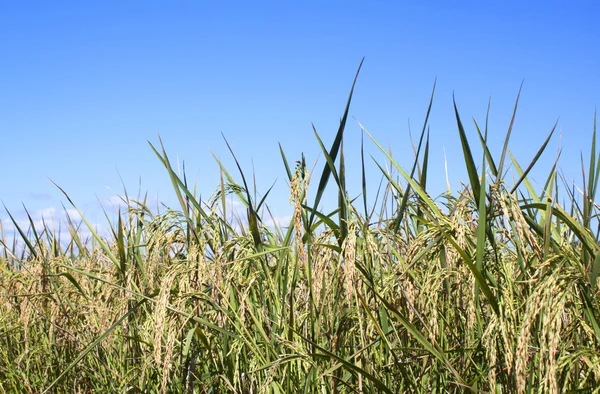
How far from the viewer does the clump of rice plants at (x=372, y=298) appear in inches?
A: 75.2

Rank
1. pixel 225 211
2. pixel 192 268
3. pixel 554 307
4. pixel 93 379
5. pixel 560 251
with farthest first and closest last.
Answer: pixel 93 379 → pixel 225 211 → pixel 192 268 → pixel 560 251 → pixel 554 307

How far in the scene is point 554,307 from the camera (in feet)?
5.57

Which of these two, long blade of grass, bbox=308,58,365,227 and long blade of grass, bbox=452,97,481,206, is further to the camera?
long blade of grass, bbox=308,58,365,227

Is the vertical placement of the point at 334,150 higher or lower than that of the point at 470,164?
higher

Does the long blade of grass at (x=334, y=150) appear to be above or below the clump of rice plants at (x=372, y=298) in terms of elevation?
above

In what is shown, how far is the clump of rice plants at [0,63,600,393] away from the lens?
1.91m

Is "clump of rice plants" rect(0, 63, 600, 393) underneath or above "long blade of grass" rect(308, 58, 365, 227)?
underneath

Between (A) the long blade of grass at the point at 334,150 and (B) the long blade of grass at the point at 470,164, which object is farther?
(A) the long blade of grass at the point at 334,150

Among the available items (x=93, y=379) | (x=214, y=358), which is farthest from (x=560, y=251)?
(x=93, y=379)

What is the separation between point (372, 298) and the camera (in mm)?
2412

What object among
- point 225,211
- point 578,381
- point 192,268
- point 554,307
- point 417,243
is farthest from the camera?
point 225,211

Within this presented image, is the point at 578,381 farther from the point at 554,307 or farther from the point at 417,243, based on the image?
the point at 417,243

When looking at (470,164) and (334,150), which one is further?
(334,150)

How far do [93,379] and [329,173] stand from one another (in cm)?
186
